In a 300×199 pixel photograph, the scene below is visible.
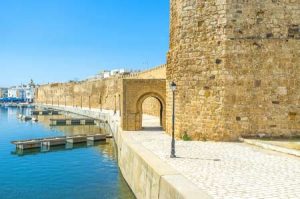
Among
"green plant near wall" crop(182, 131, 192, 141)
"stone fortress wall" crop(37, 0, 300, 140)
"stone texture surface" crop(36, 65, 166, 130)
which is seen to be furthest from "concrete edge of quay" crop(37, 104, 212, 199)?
"stone texture surface" crop(36, 65, 166, 130)

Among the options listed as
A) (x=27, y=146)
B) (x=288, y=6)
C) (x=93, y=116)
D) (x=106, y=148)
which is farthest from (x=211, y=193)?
(x=93, y=116)

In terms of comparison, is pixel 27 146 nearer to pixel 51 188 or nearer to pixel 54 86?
pixel 51 188

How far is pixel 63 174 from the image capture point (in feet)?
50.4

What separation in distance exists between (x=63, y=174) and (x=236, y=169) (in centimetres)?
900

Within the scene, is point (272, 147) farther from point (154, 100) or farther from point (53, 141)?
point (154, 100)

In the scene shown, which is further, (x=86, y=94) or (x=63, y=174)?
(x=86, y=94)

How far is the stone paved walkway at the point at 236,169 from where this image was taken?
6.68 metres

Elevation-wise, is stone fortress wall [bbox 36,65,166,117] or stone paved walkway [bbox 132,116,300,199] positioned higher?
stone fortress wall [bbox 36,65,166,117]

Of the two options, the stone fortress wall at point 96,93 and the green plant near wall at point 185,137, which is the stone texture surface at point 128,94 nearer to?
the stone fortress wall at point 96,93

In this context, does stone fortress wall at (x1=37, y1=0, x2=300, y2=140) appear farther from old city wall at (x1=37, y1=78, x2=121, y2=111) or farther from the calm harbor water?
old city wall at (x1=37, y1=78, x2=121, y2=111)

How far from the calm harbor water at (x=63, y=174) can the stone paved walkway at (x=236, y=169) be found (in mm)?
2377

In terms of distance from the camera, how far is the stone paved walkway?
6684 mm

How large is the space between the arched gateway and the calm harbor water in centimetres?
204

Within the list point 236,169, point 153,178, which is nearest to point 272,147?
point 236,169
